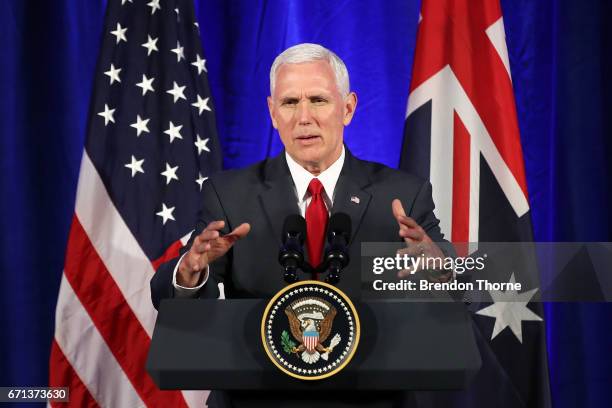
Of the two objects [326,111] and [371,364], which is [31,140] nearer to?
[326,111]

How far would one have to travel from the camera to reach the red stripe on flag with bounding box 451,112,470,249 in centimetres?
310

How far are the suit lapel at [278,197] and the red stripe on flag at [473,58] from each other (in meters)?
1.43

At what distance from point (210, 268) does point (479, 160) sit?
1.68 metres

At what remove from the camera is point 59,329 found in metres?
3.11

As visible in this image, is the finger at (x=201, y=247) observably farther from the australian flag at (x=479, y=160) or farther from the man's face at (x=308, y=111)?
the australian flag at (x=479, y=160)

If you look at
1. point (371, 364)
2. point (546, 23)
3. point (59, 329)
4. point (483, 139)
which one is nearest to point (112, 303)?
point (59, 329)

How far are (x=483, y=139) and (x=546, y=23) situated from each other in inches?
37.7

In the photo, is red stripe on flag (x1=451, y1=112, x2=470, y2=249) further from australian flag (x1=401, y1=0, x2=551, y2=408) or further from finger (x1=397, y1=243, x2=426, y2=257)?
finger (x1=397, y1=243, x2=426, y2=257)

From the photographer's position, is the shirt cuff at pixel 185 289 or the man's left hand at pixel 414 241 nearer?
the man's left hand at pixel 414 241

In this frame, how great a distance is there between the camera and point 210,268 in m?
1.84

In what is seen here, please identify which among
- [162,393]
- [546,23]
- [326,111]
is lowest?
[162,393]

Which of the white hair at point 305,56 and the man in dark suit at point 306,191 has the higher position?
the white hair at point 305,56

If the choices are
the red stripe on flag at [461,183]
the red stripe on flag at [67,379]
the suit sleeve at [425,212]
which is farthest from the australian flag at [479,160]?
the red stripe on flag at [67,379]

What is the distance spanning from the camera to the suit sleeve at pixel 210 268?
1.69 meters
